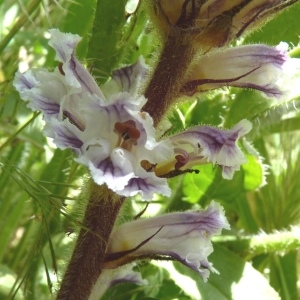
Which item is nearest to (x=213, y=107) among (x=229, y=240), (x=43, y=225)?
(x=229, y=240)

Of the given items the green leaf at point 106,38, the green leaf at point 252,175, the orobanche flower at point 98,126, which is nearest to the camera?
the orobanche flower at point 98,126

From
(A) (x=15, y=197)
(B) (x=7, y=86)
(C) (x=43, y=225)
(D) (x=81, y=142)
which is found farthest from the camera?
(A) (x=15, y=197)

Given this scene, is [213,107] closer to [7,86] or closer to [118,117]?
[7,86]

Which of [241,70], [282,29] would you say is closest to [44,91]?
[241,70]

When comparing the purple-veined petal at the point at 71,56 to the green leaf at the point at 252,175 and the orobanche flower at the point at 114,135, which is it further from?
the green leaf at the point at 252,175

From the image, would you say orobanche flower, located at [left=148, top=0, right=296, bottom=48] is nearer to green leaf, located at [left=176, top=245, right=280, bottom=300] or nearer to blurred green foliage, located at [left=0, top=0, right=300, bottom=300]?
blurred green foliage, located at [left=0, top=0, right=300, bottom=300]

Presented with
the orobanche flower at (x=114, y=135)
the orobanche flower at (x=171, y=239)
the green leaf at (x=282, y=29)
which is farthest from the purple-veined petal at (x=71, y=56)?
the green leaf at (x=282, y=29)
